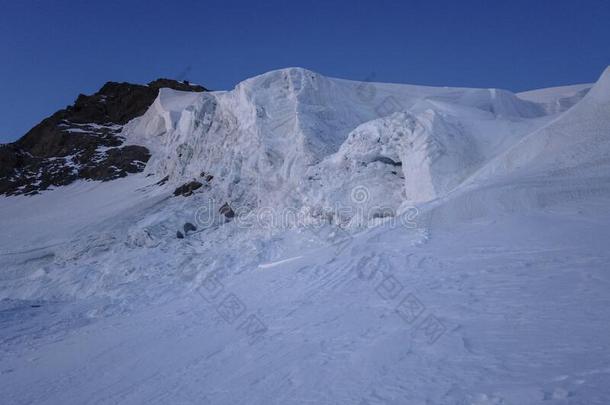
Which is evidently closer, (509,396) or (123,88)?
(509,396)

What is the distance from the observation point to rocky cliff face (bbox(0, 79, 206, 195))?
87.9ft

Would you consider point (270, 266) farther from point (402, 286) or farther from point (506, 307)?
point (506, 307)

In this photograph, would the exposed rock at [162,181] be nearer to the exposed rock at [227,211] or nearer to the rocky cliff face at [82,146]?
the rocky cliff face at [82,146]

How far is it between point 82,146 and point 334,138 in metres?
25.3

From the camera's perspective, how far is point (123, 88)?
42.7 metres

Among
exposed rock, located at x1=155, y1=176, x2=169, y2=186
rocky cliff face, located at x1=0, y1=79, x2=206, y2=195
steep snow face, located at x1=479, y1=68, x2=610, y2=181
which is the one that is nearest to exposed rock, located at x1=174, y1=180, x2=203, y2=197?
exposed rock, located at x1=155, y1=176, x2=169, y2=186

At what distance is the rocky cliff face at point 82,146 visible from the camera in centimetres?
2678

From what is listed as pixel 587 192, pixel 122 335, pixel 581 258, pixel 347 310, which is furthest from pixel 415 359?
pixel 587 192

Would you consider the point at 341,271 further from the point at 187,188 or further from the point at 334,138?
the point at 187,188

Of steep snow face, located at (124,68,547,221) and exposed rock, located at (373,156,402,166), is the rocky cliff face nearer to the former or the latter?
steep snow face, located at (124,68,547,221)

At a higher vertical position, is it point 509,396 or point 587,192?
point 587,192

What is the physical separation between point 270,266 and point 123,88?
40774mm

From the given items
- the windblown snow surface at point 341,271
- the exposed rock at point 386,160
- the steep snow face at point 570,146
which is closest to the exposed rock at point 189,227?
the windblown snow surface at point 341,271

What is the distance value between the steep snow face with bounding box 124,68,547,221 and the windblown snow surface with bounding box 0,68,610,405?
0.07 meters
